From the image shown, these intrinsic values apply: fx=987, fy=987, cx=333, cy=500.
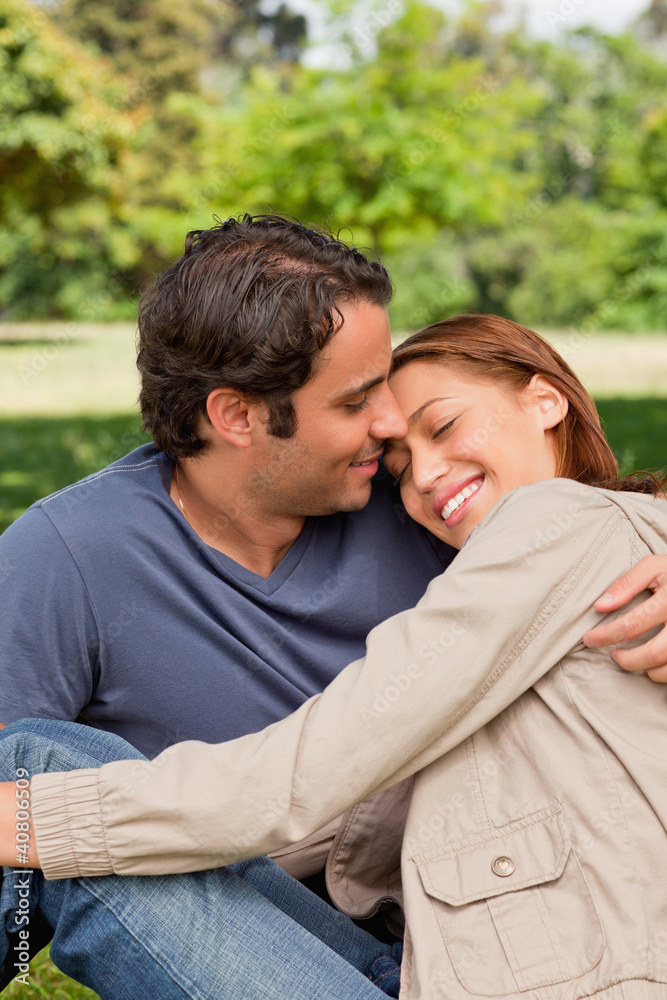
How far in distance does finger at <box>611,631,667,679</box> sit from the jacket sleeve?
91mm

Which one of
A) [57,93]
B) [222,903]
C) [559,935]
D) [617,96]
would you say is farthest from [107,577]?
[617,96]

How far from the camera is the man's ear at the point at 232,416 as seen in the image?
2447mm

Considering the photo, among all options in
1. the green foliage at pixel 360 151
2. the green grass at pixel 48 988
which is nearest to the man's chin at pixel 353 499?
the green grass at pixel 48 988

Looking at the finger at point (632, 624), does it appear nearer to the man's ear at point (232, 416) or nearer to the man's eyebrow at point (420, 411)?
the man's eyebrow at point (420, 411)

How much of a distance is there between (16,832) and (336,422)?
118cm

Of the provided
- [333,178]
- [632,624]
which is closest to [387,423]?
[632,624]

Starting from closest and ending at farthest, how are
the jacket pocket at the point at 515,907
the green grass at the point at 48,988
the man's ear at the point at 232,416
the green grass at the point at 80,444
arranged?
the jacket pocket at the point at 515,907, the man's ear at the point at 232,416, the green grass at the point at 48,988, the green grass at the point at 80,444

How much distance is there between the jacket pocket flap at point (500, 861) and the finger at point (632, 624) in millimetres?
304

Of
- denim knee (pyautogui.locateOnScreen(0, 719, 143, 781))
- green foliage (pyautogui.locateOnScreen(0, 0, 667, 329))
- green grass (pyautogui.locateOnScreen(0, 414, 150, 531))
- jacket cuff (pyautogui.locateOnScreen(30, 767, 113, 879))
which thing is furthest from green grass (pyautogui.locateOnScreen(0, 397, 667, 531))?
jacket cuff (pyautogui.locateOnScreen(30, 767, 113, 879))

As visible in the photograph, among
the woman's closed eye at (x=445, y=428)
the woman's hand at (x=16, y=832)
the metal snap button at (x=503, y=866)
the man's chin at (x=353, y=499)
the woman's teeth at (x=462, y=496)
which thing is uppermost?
the woman's closed eye at (x=445, y=428)

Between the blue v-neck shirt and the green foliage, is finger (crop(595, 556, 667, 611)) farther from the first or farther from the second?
the green foliage

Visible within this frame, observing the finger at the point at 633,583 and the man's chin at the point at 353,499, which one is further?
the man's chin at the point at 353,499

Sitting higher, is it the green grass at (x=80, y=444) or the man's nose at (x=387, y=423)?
the man's nose at (x=387, y=423)

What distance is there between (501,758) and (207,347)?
1225 mm
